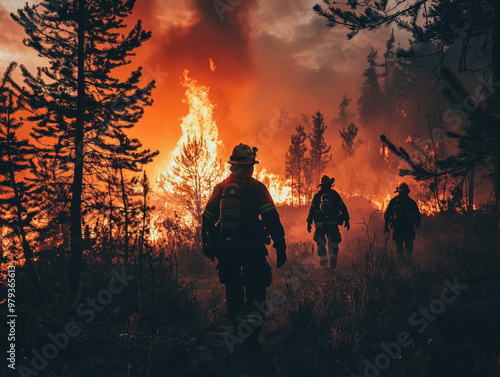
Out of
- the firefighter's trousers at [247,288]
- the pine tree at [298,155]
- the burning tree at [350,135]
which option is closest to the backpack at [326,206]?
the firefighter's trousers at [247,288]

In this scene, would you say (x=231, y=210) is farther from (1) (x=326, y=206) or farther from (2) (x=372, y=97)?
(2) (x=372, y=97)

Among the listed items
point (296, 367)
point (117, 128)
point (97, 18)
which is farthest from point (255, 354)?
point (97, 18)

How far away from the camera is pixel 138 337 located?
12.7 ft

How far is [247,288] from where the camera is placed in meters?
4.10

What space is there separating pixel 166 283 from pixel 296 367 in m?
2.98

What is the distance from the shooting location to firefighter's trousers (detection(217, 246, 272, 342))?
3961 millimetres

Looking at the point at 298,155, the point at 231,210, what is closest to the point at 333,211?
the point at 231,210

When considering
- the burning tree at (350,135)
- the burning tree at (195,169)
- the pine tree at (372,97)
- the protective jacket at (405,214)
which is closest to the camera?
the protective jacket at (405,214)

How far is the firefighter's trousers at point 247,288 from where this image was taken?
3.96 m

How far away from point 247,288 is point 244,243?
2.14ft

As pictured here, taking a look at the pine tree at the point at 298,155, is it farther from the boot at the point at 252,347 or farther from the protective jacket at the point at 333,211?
the boot at the point at 252,347

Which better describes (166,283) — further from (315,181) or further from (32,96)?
(315,181)

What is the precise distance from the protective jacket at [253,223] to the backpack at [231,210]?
0.45 ft

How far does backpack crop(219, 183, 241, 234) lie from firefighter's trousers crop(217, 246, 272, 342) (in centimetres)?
50
